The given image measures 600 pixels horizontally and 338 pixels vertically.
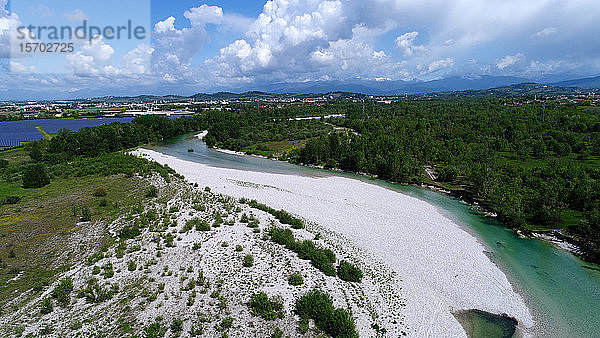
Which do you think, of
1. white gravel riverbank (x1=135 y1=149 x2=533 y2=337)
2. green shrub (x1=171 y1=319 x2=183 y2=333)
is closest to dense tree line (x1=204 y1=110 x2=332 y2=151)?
white gravel riverbank (x1=135 y1=149 x2=533 y2=337)

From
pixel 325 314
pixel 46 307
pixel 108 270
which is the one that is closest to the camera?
pixel 46 307


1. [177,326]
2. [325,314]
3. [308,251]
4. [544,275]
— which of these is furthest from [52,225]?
[544,275]

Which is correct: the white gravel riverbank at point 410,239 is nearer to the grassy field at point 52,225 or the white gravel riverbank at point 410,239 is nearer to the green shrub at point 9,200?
the grassy field at point 52,225

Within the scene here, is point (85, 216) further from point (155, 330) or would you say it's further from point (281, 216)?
point (155, 330)

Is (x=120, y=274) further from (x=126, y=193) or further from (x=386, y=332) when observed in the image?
(x=126, y=193)

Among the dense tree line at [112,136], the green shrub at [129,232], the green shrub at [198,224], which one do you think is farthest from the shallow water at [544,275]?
the dense tree line at [112,136]

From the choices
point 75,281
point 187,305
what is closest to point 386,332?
point 187,305

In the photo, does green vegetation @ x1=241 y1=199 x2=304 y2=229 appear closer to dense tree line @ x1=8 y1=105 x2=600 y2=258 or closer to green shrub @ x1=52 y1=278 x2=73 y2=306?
green shrub @ x1=52 y1=278 x2=73 y2=306
